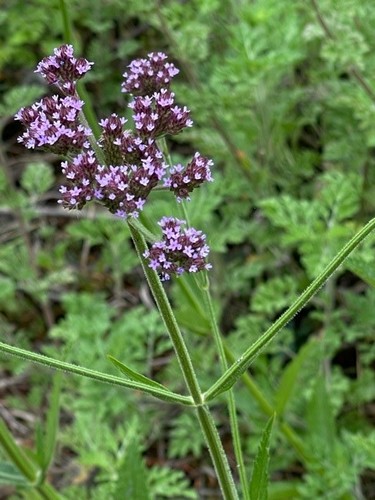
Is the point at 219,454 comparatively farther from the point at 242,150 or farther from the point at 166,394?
Answer: the point at 242,150

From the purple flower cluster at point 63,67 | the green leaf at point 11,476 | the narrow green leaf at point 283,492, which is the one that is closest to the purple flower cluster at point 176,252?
the purple flower cluster at point 63,67

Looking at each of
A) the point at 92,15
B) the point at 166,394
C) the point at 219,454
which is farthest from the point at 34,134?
the point at 92,15

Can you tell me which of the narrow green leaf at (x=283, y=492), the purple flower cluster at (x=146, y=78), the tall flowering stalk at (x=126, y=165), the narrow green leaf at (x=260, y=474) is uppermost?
the purple flower cluster at (x=146, y=78)

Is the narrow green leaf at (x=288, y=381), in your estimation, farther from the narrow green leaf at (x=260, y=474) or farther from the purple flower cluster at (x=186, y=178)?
the purple flower cluster at (x=186, y=178)

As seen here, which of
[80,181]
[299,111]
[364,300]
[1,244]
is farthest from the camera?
[1,244]

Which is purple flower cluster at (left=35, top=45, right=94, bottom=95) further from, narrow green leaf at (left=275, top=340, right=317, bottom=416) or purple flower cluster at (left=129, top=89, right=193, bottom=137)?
narrow green leaf at (left=275, top=340, right=317, bottom=416)

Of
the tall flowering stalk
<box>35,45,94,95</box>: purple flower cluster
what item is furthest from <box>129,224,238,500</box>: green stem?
<box>35,45,94,95</box>: purple flower cluster

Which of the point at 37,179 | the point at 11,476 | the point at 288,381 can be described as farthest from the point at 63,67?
the point at 37,179
